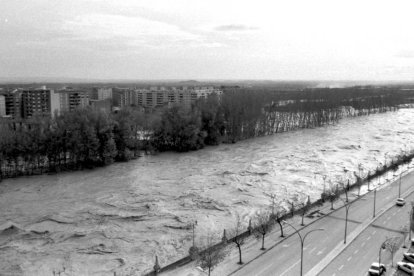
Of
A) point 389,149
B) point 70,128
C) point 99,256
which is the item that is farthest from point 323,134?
point 99,256

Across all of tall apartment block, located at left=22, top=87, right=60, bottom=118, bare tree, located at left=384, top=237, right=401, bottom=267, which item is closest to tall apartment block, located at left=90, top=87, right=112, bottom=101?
tall apartment block, located at left=22, top=87, right=60, bottom=118

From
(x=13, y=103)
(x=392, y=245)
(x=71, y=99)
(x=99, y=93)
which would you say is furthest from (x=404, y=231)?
(x=99, y=93)

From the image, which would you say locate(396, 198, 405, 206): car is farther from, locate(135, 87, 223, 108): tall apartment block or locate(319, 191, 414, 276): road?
locate(135, 87, 223, 108): tall apartment block

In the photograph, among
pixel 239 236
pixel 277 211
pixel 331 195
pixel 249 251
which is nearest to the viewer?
pixel 249 251

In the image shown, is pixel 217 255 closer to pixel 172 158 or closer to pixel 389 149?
pixel 172 158

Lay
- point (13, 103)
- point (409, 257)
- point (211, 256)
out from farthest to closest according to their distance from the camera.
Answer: point (13, 103), point (409, 257), point (211, 256)

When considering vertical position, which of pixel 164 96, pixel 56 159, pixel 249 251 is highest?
pixel 164 96

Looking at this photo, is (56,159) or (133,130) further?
(133,130)

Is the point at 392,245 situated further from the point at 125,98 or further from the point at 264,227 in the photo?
the point at 125,98
